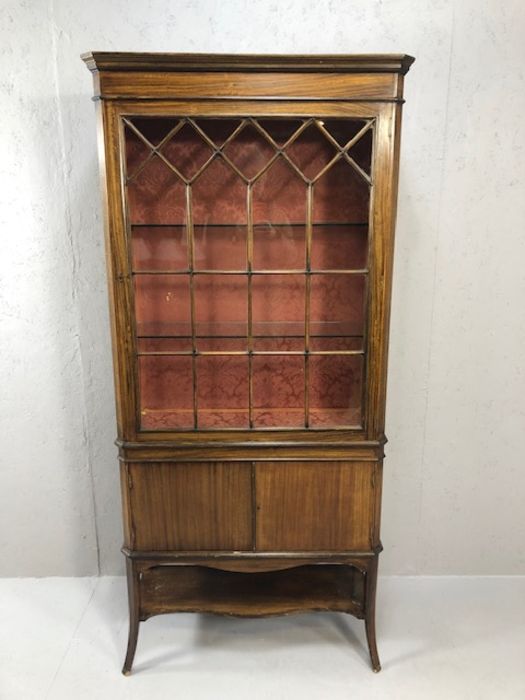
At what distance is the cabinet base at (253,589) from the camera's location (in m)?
1.58

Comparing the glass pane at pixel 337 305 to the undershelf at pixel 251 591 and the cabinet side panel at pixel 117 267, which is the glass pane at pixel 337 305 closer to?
the cabinet side panel at pixel 117 267

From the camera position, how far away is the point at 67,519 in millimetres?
2012

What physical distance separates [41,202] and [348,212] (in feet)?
3.16

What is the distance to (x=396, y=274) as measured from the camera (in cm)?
183

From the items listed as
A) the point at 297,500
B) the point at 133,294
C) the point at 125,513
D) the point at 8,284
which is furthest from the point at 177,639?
the point at 8,284

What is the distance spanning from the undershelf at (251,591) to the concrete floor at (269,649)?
5.8 inches

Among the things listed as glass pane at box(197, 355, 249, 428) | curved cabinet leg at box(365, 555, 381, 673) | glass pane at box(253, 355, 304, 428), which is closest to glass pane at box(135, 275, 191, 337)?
glass pane at box(197, 355, 249, 428)

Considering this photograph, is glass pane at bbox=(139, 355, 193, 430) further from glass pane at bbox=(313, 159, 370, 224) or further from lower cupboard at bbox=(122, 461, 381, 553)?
glass pane at bbox=(313, 159, 370, 224)

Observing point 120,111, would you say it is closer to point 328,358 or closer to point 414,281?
point 328,358

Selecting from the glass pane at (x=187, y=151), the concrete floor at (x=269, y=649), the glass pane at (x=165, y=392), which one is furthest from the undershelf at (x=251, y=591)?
the glass pane at (x=187, y=151)

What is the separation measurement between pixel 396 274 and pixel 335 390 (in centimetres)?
47

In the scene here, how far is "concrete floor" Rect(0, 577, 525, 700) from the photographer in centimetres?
157

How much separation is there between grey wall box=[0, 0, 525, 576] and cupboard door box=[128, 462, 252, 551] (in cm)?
46

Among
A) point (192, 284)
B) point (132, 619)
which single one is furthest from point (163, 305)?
point (132, 619)
